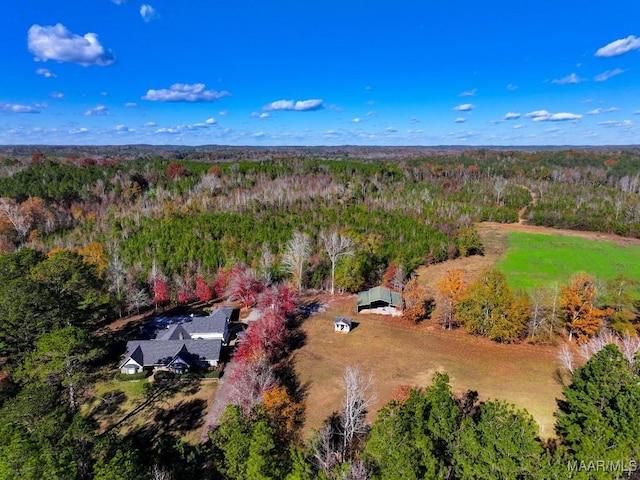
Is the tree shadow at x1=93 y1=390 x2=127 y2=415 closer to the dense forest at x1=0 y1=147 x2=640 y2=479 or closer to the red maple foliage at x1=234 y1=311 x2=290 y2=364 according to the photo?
the dense forest at x1=0 y1=147 x2=640 y2=479

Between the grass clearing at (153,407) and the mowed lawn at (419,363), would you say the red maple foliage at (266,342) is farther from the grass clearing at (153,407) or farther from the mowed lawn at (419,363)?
the grass clearing at (153,407)

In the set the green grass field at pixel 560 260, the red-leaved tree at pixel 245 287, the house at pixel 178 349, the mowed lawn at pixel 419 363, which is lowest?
the green grass field at pixel 560 260

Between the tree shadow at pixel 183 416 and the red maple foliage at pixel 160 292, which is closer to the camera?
the tree shadow at pixel 183 416

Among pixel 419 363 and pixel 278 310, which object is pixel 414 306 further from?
pixel 278 310

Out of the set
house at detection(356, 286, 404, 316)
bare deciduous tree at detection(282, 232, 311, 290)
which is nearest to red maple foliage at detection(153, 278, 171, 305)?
bare deciduous tree at detection(282, 232, 311, 290)

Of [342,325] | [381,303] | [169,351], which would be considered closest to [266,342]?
[169,351]

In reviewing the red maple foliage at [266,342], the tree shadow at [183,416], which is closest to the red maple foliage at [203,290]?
the red maple foliage at [266,342]
